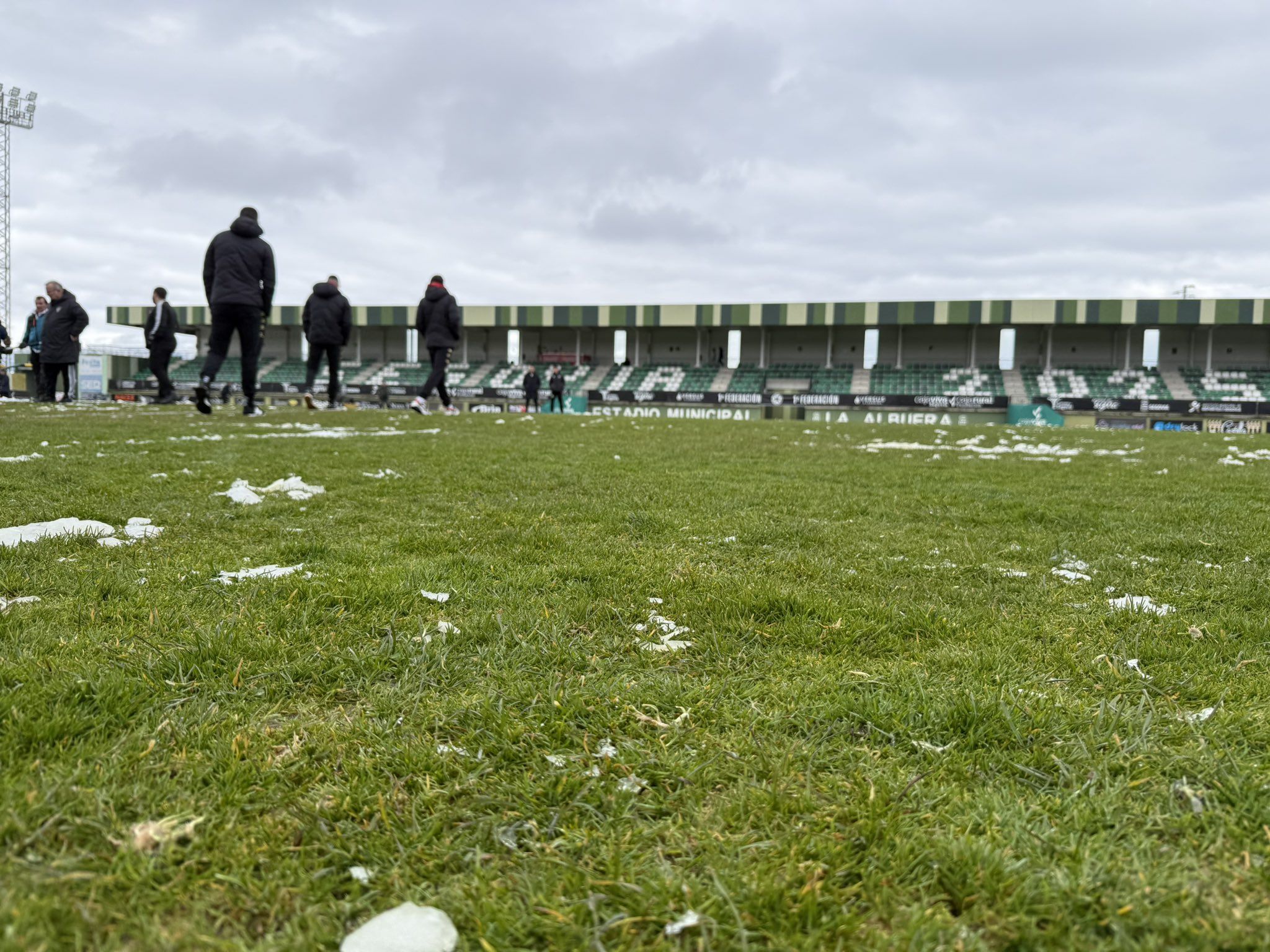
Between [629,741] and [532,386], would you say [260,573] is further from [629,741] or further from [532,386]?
[532,386]

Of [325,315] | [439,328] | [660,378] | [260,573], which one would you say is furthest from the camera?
[660,378]

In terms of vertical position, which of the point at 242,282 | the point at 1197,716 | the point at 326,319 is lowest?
the point at 1197,716

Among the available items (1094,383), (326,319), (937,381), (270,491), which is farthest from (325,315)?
(1094,383)

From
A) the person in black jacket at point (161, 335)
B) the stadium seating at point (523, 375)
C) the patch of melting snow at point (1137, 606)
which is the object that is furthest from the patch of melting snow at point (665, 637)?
the stadium seating at point (523, 375)

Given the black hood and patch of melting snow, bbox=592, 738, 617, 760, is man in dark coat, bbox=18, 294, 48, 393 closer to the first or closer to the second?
the black hood

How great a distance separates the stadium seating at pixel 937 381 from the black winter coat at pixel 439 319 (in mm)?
34329

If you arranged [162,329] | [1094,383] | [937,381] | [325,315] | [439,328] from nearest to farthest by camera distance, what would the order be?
1. [325,315]
2. [162,329]
3. [439,328]
4. [1094,383]
5. [937,381]

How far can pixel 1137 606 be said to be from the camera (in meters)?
2.88

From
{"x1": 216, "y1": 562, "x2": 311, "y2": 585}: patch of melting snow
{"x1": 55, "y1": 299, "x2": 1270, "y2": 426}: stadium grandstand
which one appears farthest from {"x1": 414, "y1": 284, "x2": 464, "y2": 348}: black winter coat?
{"x1": 55, "y1": 299, "x2": 1270, "y2": 426}: stadium grandstand

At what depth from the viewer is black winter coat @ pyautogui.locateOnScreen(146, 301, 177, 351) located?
14.4 m

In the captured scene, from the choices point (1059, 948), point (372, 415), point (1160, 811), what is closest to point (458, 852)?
point (1059, 948)

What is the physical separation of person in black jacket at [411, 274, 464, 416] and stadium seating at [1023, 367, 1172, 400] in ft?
120

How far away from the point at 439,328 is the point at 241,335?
13.6ft

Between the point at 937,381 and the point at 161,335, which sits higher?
the point at 937,381
